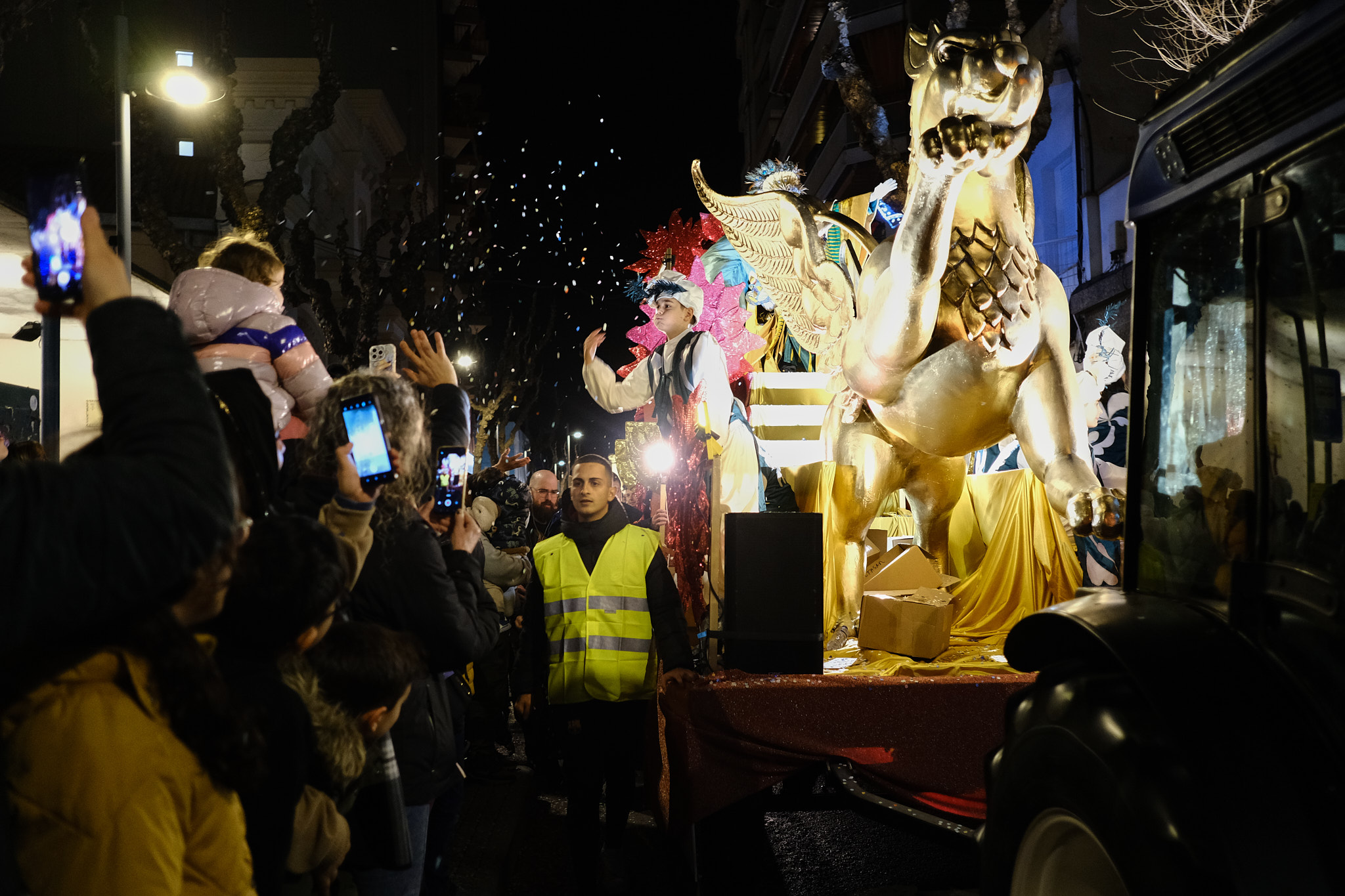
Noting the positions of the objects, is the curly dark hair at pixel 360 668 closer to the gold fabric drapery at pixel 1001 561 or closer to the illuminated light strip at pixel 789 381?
the gold fabric drapery at pixel 1001 561

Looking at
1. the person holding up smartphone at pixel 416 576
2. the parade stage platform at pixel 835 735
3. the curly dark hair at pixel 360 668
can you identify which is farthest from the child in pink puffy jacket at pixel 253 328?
the parade stage platform at pixel 835 735

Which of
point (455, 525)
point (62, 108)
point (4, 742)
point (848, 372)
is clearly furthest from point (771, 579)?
point (62, 108)

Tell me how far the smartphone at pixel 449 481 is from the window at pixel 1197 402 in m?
1.98

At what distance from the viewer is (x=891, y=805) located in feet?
14.6

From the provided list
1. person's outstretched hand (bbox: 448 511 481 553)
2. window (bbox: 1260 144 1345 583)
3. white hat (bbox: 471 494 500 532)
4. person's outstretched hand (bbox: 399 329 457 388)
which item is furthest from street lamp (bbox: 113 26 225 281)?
window (bbox: 1260 144 1345 583)

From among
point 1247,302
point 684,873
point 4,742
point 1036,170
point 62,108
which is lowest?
point 684,873

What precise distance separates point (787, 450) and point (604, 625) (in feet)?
10.9

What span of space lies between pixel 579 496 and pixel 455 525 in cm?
170

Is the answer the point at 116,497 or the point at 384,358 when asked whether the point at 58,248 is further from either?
the point at 384,358

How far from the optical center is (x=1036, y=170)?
23.2 m

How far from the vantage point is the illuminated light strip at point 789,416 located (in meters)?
7.97

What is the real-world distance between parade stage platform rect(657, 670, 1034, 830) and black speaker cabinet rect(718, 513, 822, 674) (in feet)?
0.63

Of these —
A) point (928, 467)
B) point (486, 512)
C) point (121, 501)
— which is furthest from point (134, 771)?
point (486, 512)

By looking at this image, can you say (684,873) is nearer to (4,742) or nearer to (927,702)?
(927,702)
